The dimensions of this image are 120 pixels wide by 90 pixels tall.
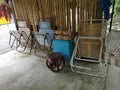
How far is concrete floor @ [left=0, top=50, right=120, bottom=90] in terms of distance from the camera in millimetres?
2627

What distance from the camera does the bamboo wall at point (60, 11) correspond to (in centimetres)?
311

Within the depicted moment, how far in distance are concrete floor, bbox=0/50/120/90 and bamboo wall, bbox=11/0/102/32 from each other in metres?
1.20

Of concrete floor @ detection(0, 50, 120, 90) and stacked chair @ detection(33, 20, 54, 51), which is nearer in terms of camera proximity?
concrete floor @ detection(0, 50, 120, 90)

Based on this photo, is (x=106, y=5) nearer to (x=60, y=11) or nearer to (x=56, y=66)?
(x=60, y=11)

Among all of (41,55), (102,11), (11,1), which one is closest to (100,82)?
(102,11)

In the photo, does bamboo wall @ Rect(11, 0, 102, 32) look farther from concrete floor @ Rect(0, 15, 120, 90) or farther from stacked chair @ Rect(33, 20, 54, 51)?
concrete floor @ Rect(0, 15, 120, 90)

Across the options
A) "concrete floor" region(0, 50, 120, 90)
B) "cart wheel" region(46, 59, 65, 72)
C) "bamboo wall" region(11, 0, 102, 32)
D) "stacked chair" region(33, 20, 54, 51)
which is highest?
"bamboo wall" region(11, 0, 102, 32)

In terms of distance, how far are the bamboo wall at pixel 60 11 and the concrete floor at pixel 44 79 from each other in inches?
47.1

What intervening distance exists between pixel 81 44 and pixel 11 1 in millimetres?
2804

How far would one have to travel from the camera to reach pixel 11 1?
443 cm

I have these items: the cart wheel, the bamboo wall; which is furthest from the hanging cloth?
the cart wheel

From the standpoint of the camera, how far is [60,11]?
359cm

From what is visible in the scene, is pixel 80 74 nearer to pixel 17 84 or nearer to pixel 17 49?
pixel 17 84

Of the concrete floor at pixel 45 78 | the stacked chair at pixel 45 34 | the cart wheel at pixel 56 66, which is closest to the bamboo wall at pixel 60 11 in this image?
the stacked chair at pixel 45 34
